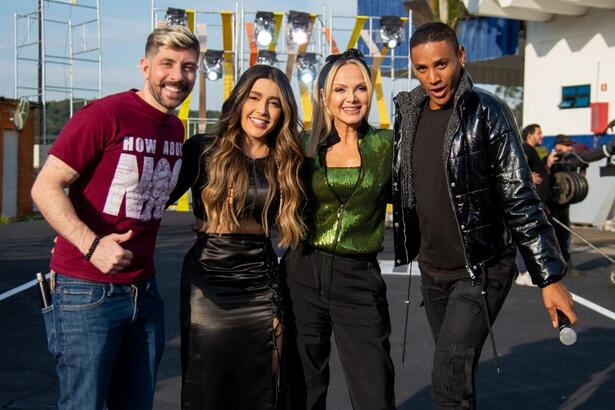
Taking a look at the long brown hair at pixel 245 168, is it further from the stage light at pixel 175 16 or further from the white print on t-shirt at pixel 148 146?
the stage light at pixel 175 16

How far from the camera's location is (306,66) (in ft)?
65.5

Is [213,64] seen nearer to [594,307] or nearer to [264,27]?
[264,27]

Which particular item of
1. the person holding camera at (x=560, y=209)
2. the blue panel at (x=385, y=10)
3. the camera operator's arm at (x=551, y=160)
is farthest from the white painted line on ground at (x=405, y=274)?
the blue panel at (x=385, y=10)

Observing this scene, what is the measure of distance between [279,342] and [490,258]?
1.04 meters

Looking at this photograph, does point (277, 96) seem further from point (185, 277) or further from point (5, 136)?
point (5, 136)

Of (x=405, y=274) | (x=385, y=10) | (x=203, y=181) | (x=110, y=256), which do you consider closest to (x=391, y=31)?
(x=385, y=10)

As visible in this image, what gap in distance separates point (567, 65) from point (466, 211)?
1766 centimetres

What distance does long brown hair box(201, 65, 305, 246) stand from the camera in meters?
3.38

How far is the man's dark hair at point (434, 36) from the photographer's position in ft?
11.3

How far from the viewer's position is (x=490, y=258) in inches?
134

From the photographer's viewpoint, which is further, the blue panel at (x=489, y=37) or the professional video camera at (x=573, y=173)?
the blue panel at (x=489, y=37)

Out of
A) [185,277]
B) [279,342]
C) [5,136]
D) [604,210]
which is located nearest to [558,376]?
[279,342]

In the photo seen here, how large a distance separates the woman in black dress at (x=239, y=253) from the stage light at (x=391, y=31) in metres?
16.8

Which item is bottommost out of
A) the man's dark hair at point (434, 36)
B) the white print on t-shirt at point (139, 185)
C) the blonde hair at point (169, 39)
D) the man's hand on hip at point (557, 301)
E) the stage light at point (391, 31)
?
the man's hand on hip at point (557, 301)
